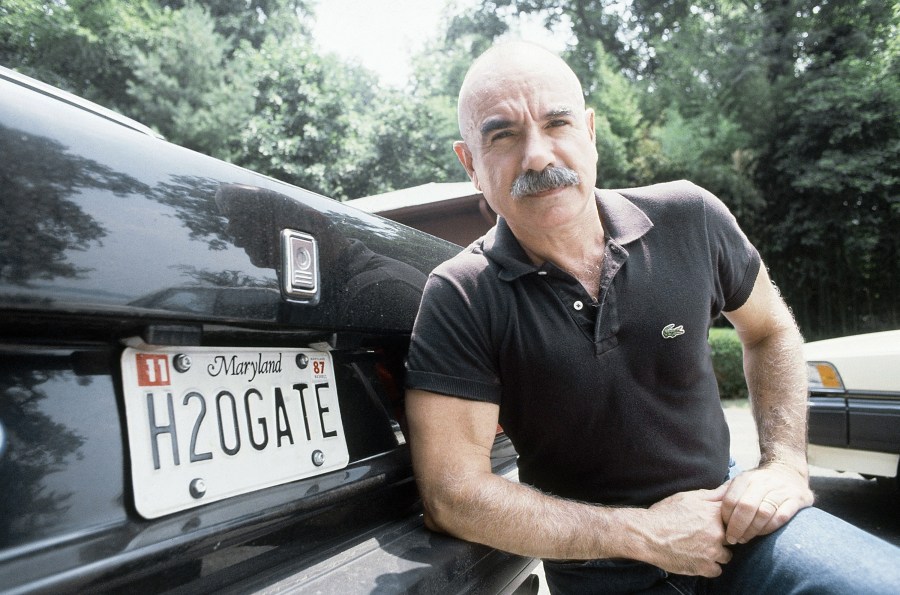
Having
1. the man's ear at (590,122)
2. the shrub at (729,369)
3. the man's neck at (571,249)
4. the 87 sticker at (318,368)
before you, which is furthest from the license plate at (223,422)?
the shrub at (729,369)

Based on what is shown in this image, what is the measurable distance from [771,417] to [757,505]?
49 centimetres

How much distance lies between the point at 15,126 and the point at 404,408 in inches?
37.5

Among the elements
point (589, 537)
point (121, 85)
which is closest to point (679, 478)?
point (589, 537)

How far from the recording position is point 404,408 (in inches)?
58.1

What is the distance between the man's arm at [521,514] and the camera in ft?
4.20

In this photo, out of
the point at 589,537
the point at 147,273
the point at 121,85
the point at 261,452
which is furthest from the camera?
the point at 121,85

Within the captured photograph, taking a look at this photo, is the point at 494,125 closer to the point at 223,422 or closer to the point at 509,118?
the point at 509,118

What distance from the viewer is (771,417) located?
1.76 meters

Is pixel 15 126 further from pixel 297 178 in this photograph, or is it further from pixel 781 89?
pixel 297 178

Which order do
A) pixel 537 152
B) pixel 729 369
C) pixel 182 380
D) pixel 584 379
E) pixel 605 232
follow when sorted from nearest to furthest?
pixel 182 380 < pixel 584 379 < pixel 537 152 < pixel 605 232 < pixel 729 369

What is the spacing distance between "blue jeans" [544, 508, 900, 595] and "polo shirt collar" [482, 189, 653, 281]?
28.5 inches

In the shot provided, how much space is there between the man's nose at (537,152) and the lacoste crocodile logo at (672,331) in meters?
0.49

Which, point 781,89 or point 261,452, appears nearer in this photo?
point 261,452

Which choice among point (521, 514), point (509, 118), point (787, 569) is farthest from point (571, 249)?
point (787, 569)
